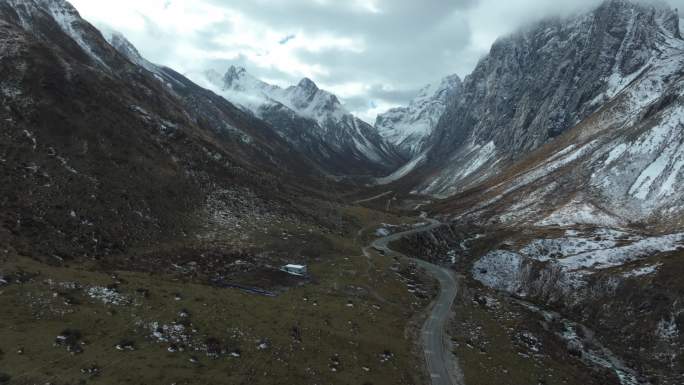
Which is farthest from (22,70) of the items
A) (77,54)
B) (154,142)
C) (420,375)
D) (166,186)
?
(420,375)

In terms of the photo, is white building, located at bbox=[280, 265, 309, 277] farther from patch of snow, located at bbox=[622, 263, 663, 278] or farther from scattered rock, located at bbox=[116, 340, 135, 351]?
patch of snow, located at bbox=[622, 263, 663, 278]

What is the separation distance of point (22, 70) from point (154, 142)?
2637 cm

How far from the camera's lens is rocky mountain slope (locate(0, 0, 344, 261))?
57250 millimetres

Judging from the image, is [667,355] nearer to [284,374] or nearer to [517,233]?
[284,374]

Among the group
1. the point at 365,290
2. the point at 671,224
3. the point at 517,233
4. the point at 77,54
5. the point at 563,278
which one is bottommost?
the point at 365,290

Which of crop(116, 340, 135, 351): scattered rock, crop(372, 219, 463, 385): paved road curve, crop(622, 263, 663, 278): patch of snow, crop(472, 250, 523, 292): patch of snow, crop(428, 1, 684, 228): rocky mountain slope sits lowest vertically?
crop(116, 340, 135, 351): scattered rock

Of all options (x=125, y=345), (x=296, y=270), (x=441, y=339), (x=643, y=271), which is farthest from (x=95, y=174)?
(x=643, y=271)

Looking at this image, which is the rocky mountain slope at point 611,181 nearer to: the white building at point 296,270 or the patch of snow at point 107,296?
the white building at point 296,270

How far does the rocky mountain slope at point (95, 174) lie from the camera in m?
57.2

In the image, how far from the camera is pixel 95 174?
7219 cm

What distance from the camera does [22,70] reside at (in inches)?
3339

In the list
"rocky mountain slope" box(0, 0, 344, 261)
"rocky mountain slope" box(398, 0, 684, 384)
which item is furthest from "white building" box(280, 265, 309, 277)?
"rocky mountain slope" box(398, 0, 684, 384)

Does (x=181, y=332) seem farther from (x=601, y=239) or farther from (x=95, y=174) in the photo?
(x=601, y=239)

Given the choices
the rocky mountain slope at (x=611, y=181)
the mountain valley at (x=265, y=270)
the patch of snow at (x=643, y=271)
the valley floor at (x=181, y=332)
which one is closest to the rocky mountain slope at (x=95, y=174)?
the mountain valley at (x=265, y=270)
